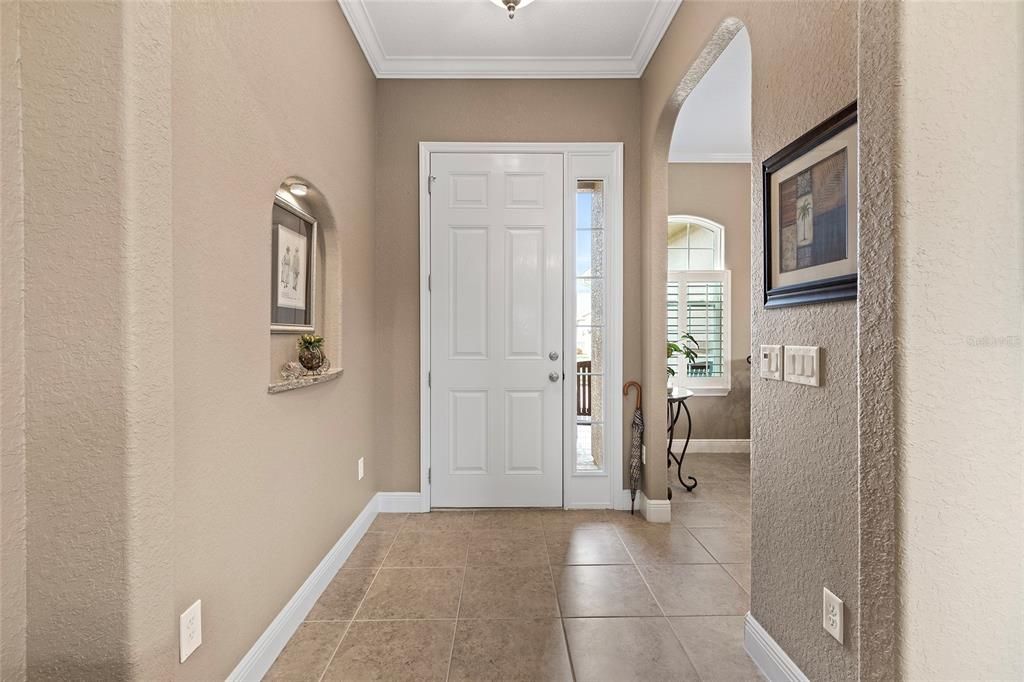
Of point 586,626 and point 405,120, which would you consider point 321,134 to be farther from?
point 586,626

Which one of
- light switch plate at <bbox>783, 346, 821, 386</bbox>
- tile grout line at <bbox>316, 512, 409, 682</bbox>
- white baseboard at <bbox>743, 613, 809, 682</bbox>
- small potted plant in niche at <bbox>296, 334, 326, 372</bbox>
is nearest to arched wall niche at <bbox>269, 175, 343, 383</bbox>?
small potted plant in niche at <bbox>296, 334, 326, 372</bbox>

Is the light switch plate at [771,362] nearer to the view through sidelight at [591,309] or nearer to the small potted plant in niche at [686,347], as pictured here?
the view through sidelight at [591,309]

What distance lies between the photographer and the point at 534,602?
2166 mm

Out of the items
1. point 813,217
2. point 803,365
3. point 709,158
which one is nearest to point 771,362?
point 803,365

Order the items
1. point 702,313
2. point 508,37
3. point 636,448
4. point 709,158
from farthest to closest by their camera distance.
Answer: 1. point 702,313
2. point 709,158
3. point 636,448
4. point 508,37

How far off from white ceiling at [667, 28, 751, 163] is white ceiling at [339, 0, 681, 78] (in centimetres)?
55

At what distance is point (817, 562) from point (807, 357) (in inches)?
23.3

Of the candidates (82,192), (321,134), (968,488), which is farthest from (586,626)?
(321,134)

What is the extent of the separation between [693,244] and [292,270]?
4064mm

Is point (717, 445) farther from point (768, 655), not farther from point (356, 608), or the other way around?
point (356, 608)

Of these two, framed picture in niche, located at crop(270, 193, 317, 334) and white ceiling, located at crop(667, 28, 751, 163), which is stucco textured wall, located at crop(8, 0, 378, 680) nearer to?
framed picture in niche, located at crop(270, 193, 317, 334)

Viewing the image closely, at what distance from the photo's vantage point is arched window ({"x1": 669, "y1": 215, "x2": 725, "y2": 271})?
4.96 m

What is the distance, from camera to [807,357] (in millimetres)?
1447

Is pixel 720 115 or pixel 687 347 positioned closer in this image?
pixel 720 115
